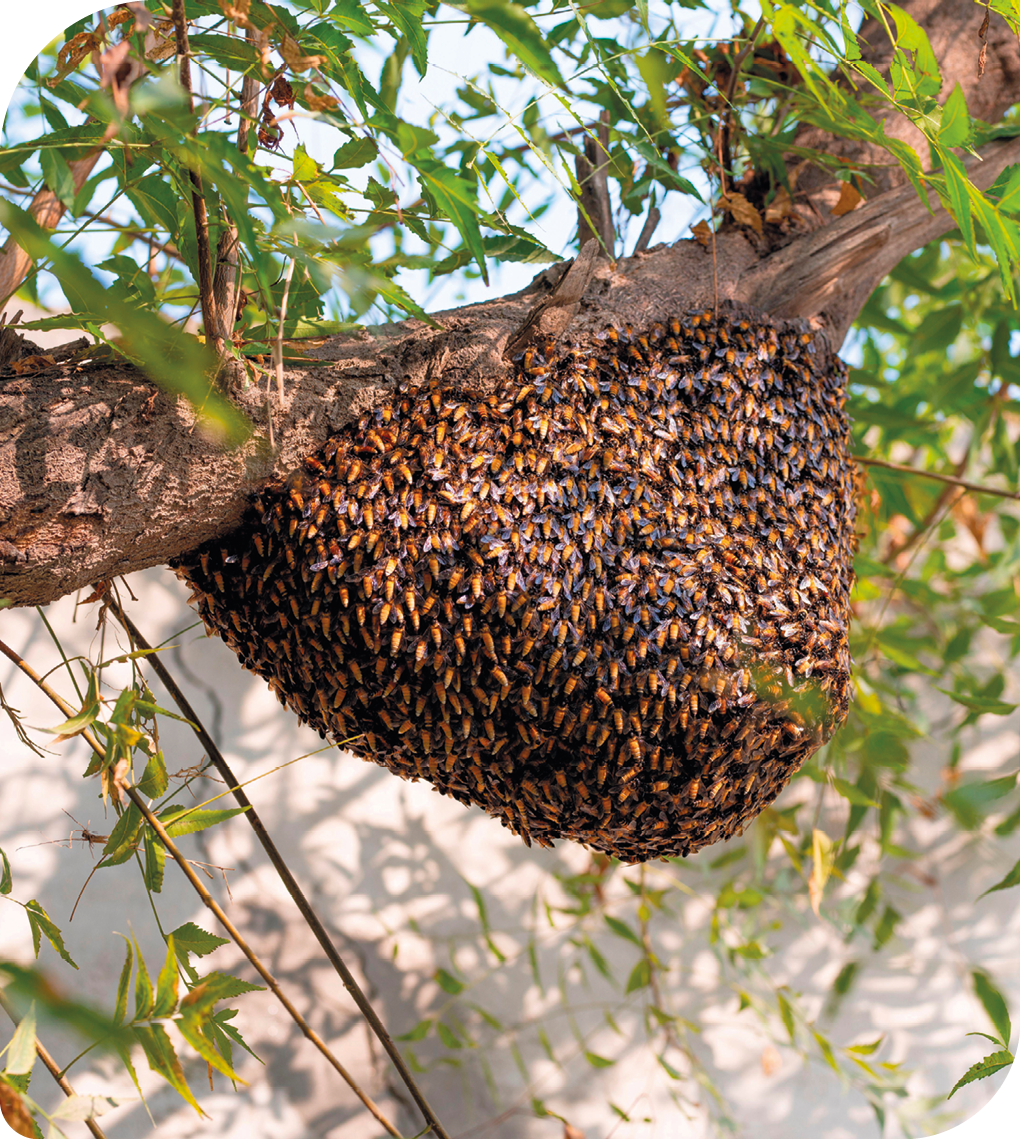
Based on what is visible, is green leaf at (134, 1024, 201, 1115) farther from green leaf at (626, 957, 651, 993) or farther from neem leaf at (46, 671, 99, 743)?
green leaf at (626, 957, 651, 993)

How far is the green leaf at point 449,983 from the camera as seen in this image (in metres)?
1.60

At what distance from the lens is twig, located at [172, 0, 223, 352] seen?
19.6 inches

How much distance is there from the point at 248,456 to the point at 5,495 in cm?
19

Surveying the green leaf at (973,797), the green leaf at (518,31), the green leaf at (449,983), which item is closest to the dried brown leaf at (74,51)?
the green leaf at (518,31)

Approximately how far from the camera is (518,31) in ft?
1.44

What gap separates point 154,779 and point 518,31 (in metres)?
0.60

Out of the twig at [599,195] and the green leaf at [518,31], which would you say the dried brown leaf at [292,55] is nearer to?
the green leaf at [518,31]

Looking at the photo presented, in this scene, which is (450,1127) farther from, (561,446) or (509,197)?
(509,197)

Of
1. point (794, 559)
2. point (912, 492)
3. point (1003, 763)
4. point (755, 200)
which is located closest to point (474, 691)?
point (794, 559)

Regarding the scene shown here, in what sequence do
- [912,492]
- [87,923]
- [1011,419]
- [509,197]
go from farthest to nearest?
1. [1011,419]
2. [912,492]
3. [87,923]
4. [509,197]

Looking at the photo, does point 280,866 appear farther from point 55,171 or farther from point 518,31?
point 518,31

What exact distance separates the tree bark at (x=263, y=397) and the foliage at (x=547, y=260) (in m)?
0.05

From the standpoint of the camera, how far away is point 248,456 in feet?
2.41

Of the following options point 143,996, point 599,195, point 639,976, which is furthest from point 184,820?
point 639,976
